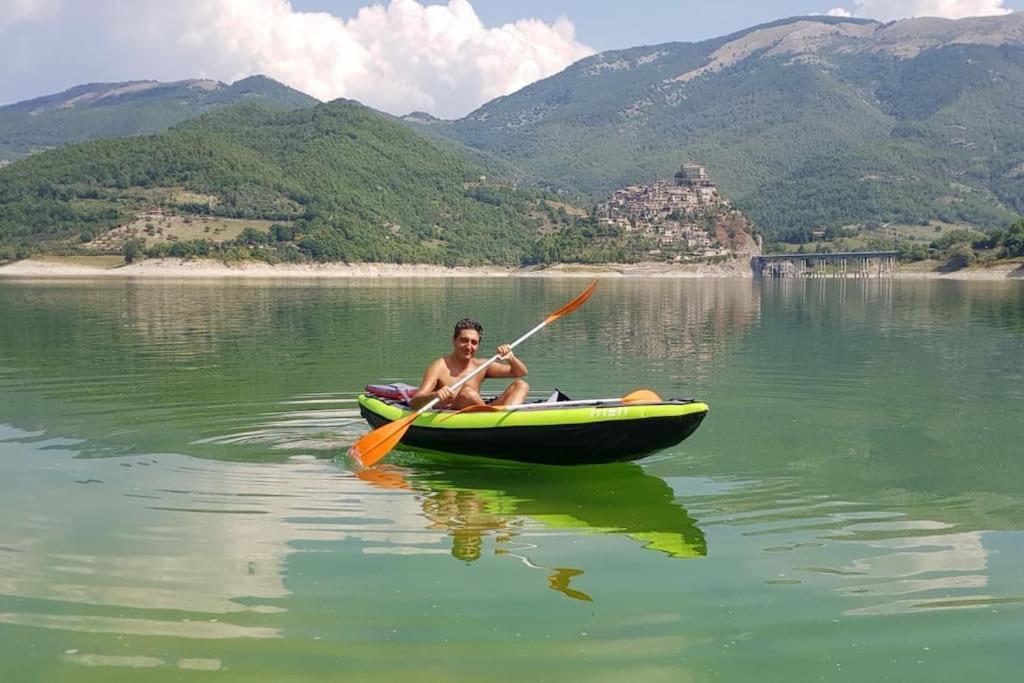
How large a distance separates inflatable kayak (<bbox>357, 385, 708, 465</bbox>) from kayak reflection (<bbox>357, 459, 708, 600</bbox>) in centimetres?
33

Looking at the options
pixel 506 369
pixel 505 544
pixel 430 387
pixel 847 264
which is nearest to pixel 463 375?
pixel 430 387

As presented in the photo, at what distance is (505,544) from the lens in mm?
8875

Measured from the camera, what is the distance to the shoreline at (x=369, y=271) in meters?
135

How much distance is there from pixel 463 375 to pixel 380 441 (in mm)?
1323

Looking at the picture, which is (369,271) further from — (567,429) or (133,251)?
(567,429)

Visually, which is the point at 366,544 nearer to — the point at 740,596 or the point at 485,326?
the point at 740,596

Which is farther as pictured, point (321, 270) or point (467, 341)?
point (321, 270)

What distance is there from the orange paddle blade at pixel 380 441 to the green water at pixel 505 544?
9.4 inches

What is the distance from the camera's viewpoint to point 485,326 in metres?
38.7

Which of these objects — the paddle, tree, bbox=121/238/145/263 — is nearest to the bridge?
tree, bbox=121/238/145/263

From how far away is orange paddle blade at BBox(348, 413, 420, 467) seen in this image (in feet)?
38.7

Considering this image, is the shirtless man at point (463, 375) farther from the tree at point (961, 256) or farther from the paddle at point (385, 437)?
the tree at point (961, 256)

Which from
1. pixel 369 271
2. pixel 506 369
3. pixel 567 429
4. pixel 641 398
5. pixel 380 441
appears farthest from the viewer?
pixel 369 271

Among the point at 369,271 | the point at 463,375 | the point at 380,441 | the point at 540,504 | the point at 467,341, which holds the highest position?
the point at 369,271
